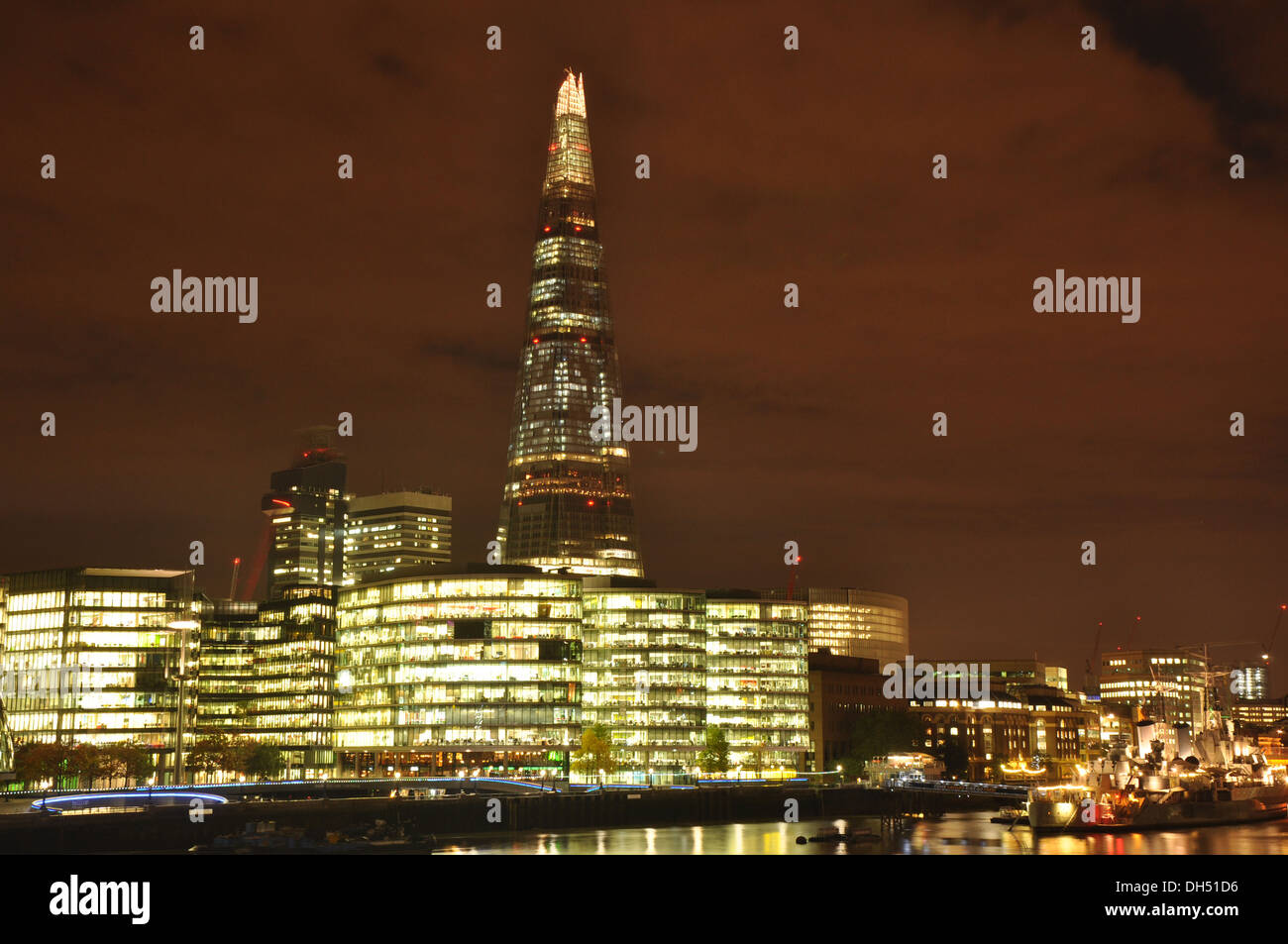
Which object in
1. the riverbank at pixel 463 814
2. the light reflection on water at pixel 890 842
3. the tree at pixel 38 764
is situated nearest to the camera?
the riverbank at pixel 463 814

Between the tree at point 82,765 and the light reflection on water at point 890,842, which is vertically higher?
the tree at point 82,765

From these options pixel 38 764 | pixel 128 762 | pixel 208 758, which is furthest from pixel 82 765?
pixel 208 758

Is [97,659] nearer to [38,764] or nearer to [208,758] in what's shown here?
[208,758]

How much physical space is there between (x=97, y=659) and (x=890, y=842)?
110 metres

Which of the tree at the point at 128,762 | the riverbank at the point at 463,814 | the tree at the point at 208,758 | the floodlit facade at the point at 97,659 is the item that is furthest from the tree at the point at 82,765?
the riverbank at the point at 463,814

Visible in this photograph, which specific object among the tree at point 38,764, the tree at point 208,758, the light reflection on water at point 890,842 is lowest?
the light reflection on water at point 890,842

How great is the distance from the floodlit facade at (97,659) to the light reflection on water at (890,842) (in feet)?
229

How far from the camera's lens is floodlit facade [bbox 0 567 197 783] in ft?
614

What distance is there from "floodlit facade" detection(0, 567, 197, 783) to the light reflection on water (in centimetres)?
6973

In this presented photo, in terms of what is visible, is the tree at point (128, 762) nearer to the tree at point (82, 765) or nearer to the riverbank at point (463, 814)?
the tree at point (82, 765)

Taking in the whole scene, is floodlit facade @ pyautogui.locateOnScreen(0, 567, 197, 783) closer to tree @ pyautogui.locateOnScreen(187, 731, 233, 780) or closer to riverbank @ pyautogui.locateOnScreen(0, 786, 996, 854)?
tree @ pyautogui.locateOnScreen(187, 731, 233, 780)

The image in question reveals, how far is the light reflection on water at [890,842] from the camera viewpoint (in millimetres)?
117438

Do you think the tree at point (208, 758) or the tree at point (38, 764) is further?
the tree at point (208, 758)
